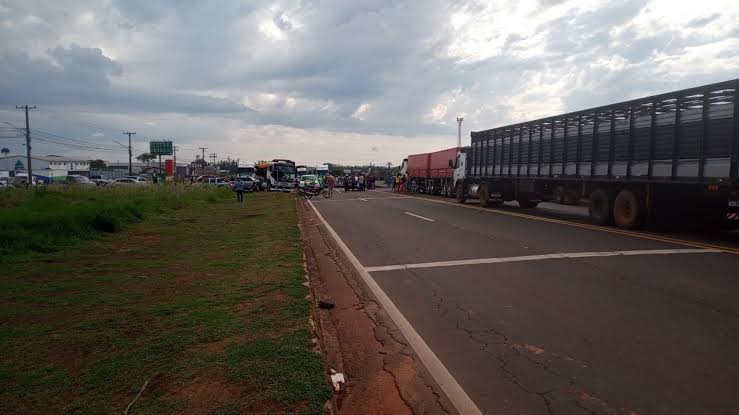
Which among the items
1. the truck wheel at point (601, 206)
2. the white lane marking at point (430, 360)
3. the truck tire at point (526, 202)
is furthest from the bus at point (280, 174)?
the white lane marking at point (430, 360)

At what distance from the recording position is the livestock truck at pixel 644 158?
37.1 ft

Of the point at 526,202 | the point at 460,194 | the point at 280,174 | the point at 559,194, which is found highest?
the point at 280,174

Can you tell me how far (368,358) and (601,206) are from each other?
1265 cm

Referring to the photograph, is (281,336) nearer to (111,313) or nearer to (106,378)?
(106,378)

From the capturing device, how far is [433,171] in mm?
38594

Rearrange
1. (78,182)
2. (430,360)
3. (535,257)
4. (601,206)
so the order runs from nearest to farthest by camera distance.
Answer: (430,360), (535,257), (601,206), (78,182)

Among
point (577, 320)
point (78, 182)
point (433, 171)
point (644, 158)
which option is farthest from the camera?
point (78, 182)

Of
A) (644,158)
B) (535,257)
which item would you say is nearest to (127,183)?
(644,158)

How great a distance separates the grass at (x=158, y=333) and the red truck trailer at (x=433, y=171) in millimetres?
25551

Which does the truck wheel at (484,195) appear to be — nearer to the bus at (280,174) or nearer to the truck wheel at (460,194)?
the truck wheel at (460,194)

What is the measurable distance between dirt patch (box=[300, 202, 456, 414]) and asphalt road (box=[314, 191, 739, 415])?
0.32m

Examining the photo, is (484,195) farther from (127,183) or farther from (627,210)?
(127,183)

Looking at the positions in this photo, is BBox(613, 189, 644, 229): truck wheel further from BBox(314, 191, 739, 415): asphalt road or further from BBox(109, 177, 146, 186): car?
BBox(109, 177, 146, 186): car

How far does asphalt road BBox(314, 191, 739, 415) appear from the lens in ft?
12.6
